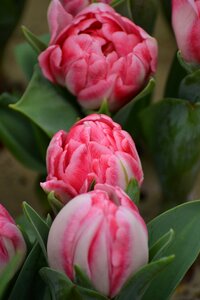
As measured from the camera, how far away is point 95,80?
890mm

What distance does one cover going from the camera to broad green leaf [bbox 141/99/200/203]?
0.96 metres

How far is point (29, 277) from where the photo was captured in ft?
2.55

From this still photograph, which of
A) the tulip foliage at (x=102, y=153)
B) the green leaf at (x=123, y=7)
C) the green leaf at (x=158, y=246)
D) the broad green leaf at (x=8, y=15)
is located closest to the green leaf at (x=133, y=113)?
the tulip foliage at (x=102, y=153)

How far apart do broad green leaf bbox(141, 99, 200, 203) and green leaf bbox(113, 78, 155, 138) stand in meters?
0.02

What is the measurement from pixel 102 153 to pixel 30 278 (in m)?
0.15

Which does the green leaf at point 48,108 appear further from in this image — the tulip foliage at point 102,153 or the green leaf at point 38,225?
the green leaf at point 38,225

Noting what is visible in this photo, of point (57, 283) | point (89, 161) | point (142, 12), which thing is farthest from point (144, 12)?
point (57, 283)

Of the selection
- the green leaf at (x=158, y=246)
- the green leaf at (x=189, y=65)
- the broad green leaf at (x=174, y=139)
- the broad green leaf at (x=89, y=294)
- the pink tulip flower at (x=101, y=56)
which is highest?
the pink tulip flower at (x=101, y=56)

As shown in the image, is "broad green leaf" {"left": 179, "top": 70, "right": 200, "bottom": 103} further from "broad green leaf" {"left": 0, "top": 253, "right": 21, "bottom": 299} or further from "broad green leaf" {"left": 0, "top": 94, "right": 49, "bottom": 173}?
"broad green leaf" {"left": 0, "top": 253, "right": 21, "bottom": 299}

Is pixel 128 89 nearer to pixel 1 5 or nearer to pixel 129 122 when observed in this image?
pixel 129 122

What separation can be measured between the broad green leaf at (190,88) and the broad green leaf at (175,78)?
0.24 feet

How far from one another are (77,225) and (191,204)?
0.58 ft

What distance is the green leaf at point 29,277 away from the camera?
0.76 meters

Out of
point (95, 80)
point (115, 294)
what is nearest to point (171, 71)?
point (95, 80)
